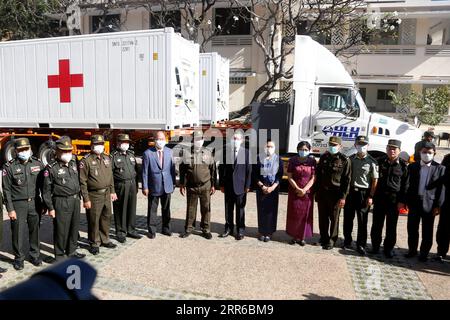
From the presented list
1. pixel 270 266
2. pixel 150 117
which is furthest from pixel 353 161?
pixel 150 117

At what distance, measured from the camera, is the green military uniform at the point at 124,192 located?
19.9 ft

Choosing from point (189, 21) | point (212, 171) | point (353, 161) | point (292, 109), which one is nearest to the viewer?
point (353, 161)

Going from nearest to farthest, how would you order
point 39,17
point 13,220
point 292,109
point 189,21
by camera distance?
1. point 13,220
2. point 292,109
3. point 189,21
4. point 39,17

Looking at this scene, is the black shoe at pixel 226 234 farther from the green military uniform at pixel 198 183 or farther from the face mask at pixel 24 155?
the face mask at pixel 24 155

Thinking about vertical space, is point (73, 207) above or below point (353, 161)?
below

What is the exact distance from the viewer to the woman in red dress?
599 cm

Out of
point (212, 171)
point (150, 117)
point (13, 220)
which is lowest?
point (13, 220)

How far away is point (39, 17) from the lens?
74.7ft

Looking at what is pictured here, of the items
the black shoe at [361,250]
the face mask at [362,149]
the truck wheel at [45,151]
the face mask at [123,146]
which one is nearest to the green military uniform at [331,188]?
the face mask at [362,149]

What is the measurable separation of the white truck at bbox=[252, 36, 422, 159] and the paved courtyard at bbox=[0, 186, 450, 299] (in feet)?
11.1

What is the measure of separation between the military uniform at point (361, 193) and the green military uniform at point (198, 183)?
2.22 metres

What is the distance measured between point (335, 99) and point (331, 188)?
394 cm

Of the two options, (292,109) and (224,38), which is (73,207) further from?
(224,38)
